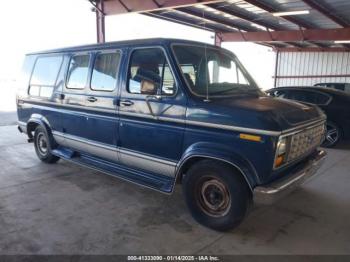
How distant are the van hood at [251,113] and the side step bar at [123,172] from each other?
36.8 inches

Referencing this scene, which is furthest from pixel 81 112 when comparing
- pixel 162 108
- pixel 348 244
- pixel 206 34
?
pixel 206 34

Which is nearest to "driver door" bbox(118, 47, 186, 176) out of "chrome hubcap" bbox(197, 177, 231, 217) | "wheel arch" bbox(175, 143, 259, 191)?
"wheel arch" bbox(175, 143, 259, 191)

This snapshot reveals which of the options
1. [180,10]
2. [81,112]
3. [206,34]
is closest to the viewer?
[81,112]

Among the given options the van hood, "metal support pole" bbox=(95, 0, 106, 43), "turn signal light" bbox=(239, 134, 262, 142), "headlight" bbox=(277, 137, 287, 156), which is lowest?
"headlight" bbox=(277, 137, 287, 156)

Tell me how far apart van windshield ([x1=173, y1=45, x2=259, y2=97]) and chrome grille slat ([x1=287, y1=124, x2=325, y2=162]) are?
941mm

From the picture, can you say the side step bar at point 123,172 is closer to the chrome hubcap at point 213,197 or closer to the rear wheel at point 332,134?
the chrome hubcap at point 213,197

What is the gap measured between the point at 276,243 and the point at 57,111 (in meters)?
4.05

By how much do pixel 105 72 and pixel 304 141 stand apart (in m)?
2.83

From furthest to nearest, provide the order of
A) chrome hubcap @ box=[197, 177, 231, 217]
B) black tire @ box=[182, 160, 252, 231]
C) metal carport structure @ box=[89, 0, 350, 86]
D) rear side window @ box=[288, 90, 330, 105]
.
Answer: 1. metal carport structure @ box=[89, 0, 350, 86]
2. rear side window @ box=[288, 90, 330, 105]
3. chrome hubcap @ box=[197, 177, 231, 217]
4. black tire @ box=[182, 160, 252, 231]

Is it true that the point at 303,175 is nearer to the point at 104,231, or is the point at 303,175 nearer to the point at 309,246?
the point at 309,246

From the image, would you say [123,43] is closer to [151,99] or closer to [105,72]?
[105,72]

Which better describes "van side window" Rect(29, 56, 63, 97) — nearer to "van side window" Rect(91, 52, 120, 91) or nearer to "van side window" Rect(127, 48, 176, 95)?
"van side window" Rect(91, 52, 120, 91)

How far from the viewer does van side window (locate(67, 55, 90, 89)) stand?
460cm

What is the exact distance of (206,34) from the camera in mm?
17594
